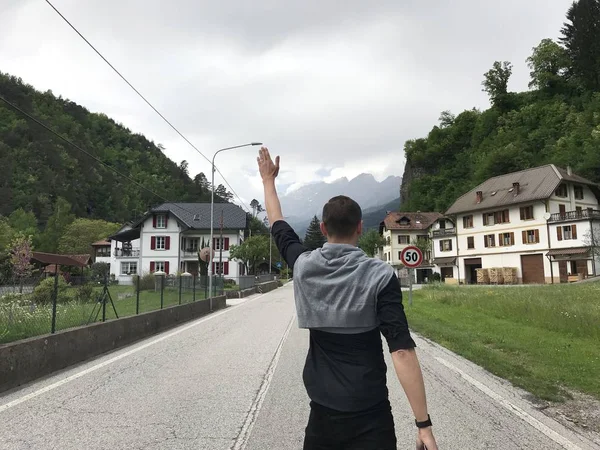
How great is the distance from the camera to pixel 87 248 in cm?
8581

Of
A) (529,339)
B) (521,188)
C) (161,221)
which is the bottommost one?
(529,339)

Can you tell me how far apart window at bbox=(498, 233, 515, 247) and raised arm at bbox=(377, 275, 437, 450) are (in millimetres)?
55785

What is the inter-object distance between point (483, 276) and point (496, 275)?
221 centimetres

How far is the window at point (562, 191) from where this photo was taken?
51.0 metres

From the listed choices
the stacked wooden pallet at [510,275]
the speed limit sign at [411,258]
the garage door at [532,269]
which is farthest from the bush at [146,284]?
the garage door at [532,269]

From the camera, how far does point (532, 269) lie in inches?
1964

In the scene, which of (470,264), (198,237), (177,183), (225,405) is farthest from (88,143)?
(225,405)

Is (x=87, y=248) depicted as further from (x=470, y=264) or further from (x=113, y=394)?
(x=113, y=394)

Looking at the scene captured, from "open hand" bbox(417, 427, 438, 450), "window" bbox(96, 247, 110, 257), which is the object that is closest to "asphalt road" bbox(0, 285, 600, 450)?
"open hand" bbox(417, 427, 438, 450)

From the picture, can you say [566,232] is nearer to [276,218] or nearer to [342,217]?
[276,218]

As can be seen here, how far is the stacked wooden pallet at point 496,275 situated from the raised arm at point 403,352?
54.7 meters

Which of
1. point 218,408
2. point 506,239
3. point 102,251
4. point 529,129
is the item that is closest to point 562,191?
point 506,239

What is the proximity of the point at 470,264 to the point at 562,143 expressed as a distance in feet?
86.9

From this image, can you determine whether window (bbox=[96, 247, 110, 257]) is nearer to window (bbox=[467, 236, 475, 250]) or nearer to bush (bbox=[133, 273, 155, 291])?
bush (bbox=[133, 273, 155, 291])
